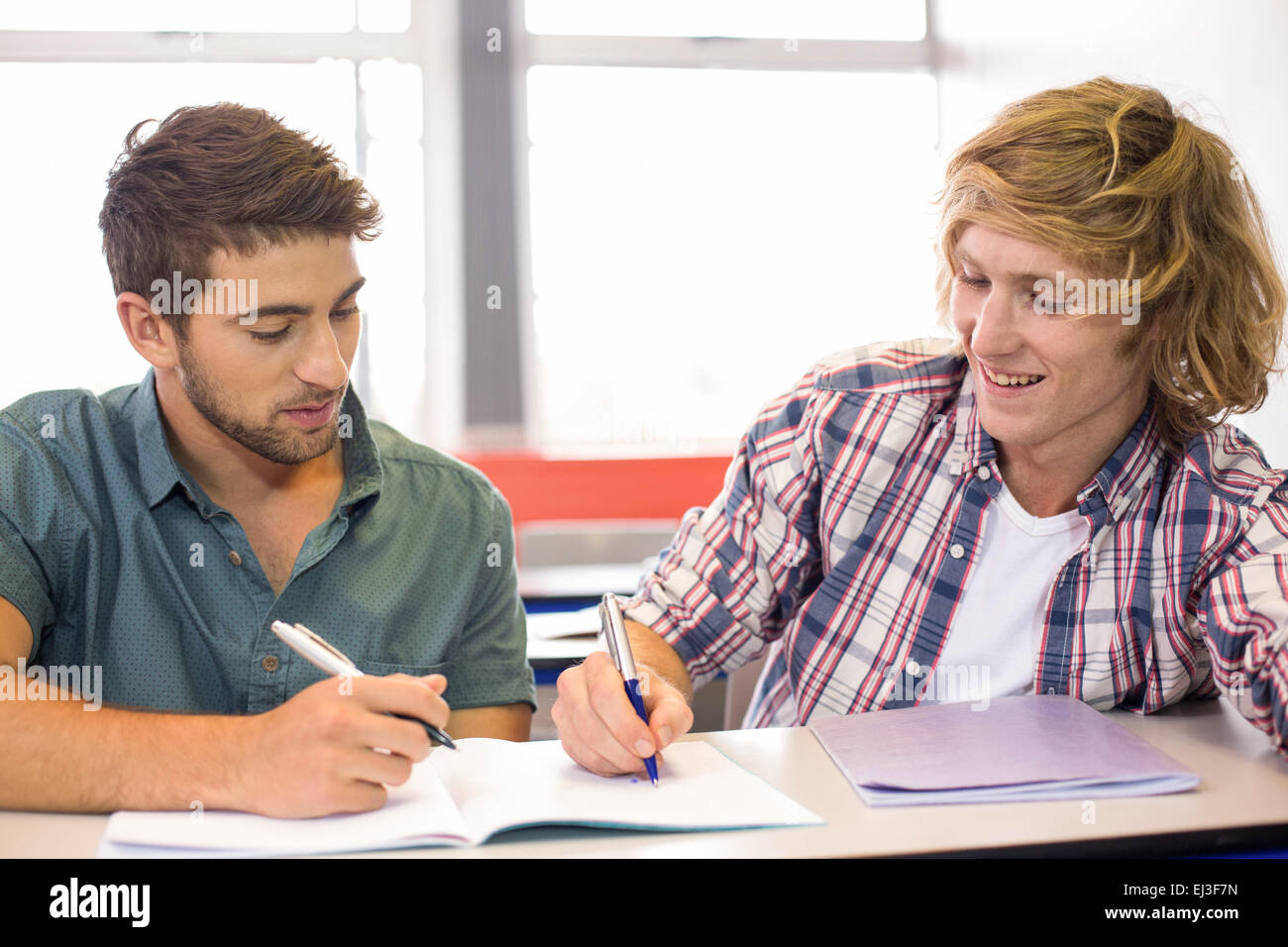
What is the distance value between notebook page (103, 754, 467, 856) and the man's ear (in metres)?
0.67

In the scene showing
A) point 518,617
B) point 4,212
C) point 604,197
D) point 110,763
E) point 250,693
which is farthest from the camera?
point 604,197

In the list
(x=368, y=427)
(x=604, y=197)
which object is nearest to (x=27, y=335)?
→ (x=604, y=197)

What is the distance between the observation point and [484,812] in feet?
2.97

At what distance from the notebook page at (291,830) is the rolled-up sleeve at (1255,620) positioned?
765mm

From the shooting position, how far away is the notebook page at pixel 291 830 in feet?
2.72

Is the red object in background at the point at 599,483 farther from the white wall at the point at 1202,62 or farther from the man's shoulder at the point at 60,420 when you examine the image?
the man's shoulder at the point at 60,420

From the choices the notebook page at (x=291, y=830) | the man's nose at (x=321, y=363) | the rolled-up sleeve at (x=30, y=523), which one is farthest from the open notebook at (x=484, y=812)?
the man's nose at (x=321, y=363)

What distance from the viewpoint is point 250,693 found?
51.7 inches

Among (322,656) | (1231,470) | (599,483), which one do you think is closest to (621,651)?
(322,656)

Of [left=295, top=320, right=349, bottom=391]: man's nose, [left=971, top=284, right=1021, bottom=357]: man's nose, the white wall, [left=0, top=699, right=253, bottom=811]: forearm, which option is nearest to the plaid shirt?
[left=971, top=284, right=1021, bottom=357]: man's nose

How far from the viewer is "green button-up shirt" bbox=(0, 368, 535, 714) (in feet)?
4.11

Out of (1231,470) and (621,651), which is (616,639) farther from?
(1231,470)

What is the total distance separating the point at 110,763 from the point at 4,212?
13.1 feet
